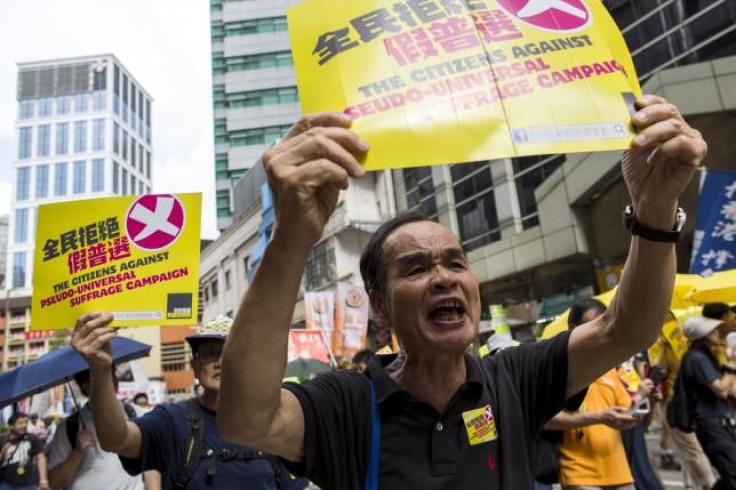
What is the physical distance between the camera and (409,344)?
1.80 metres

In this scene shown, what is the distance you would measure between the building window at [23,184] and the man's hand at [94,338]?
11780 centimetres

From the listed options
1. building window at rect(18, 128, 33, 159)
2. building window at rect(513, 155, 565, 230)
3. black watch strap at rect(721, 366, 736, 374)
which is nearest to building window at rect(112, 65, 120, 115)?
building window at rect(18, 128, 33, 159)

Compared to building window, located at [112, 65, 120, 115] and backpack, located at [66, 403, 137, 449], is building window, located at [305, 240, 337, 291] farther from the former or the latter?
building window, located at [112, 65, 120, 115]

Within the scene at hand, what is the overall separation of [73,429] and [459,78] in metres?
3.72

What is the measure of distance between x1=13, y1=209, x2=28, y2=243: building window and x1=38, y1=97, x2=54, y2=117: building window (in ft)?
61.4

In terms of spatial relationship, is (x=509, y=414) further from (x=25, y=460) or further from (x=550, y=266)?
(x=550, y=266)

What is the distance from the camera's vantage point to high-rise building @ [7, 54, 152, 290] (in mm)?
103812

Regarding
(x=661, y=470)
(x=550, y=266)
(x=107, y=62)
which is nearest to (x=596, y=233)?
(x=550, y=266)

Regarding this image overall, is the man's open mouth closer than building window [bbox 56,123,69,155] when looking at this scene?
Yes

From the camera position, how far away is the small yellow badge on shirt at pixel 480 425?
1708 mm

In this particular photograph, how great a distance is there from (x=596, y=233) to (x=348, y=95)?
15.9m

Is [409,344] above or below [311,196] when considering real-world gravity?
below

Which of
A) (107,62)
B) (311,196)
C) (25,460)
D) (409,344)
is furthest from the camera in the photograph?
(107,62)

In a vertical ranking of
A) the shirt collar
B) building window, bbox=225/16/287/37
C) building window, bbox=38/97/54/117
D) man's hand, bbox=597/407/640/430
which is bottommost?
man's hand, bbox=597/407/640/430
